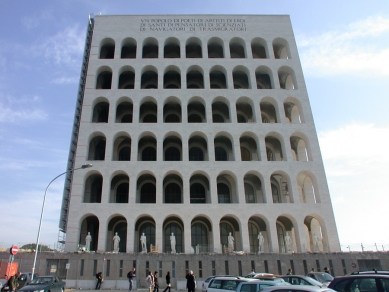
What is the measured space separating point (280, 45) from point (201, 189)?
74.8ft

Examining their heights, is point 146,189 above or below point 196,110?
below

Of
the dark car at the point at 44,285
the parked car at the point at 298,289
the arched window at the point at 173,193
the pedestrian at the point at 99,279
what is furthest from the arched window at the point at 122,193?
the parked car at the point at 298,289

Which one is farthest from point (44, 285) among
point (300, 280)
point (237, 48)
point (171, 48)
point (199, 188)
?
point (237, 48)

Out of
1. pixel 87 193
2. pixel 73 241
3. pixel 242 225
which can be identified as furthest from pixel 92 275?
pixel 242 225

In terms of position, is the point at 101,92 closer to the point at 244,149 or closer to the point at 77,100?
the point at 77,100

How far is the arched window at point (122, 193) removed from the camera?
37438 mm

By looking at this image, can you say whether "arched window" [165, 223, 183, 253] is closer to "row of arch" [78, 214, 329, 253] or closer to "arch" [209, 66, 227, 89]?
"row of arch" [78, 214, 329, 253]

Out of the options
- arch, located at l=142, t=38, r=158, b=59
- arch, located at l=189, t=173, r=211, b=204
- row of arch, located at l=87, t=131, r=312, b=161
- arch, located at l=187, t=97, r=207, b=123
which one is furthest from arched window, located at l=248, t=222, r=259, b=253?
arch, located at l=142, t=38, r=158, b=59

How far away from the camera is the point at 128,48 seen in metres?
43.4

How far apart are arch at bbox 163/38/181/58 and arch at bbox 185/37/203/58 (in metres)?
1.29

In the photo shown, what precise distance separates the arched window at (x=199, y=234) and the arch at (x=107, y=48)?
26052 mm

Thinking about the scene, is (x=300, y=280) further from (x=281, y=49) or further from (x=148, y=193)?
(x=281, y=49)

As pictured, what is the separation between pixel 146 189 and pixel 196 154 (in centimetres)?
767

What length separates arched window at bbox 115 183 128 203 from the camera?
37438 mm
